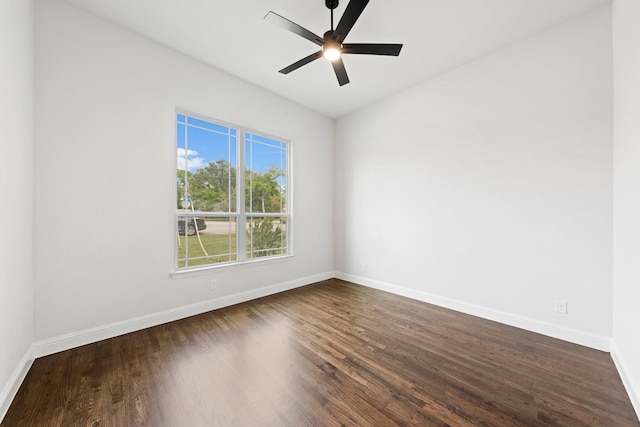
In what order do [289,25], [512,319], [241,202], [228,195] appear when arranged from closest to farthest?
[289,25]
[512,319]
[228,195]
[241,202]

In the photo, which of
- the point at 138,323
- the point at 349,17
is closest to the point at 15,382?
the point at 138,323

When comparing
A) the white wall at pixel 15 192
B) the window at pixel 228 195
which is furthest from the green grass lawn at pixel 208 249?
the white wall at pixel 15 192

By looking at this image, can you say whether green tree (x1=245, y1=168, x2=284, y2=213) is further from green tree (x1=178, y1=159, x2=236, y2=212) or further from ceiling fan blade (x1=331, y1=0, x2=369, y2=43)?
→ ceiling fan blade (x1=331, y1=0, x2=369, y2=43)

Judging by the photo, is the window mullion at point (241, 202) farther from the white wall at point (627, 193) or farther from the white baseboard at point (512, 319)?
the white wall at point (627, 193)

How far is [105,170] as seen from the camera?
245cm

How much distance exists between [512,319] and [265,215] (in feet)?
11.0

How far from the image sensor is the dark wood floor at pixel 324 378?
4.97ft

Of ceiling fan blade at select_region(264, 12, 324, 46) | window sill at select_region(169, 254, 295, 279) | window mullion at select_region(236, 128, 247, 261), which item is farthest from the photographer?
window mullion at select_region(236, 128, 247, 261)

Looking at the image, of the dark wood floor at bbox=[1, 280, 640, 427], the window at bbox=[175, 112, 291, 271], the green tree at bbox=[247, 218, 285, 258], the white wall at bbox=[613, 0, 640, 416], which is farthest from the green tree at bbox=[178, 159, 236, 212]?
the white wall at bbox=[613, 0, 640, 416]

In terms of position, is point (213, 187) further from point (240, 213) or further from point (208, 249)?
point (208, 249)

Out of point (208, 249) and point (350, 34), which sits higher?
point (350, 34)

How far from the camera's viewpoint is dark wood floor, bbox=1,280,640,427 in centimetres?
151

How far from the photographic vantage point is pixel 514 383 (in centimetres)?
182

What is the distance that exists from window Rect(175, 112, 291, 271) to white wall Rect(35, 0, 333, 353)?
19 centimetres
